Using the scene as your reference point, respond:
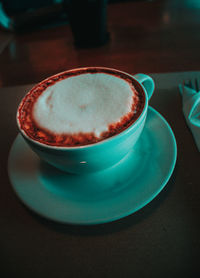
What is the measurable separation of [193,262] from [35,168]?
0.32 meters

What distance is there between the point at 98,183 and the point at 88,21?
70cm

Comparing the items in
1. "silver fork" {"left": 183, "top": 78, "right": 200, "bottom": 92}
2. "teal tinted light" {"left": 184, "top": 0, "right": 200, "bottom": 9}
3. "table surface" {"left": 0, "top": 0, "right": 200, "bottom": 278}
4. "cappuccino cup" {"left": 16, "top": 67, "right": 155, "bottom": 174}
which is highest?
"cappuccino cup" {"left": 16, "top": 67, "right": 155, "bottom": 174}

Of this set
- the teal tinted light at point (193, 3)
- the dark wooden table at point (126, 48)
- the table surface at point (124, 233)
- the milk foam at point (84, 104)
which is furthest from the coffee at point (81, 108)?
the teal tinted light at point (193, 3)

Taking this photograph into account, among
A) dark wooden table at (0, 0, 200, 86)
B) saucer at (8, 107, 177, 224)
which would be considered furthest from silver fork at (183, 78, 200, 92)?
saucer at (8, 107, 177, 224)

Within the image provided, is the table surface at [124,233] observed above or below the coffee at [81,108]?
below

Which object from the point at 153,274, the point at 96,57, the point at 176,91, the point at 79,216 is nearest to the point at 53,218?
the point at 79,216

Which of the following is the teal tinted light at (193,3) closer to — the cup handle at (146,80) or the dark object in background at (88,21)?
the dark object in background at (88,21)

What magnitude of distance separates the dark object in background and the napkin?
463 mm

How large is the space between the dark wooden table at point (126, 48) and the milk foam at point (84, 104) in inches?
15.2

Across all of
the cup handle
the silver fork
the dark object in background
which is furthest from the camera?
the dark object in background

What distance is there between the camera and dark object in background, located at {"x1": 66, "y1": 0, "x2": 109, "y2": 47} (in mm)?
755

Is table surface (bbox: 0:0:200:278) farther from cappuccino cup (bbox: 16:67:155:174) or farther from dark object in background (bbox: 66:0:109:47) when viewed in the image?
dark object in background (bbox: 66:0:109:47)

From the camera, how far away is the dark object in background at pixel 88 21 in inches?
29.7

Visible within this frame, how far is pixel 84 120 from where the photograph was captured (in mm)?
367
